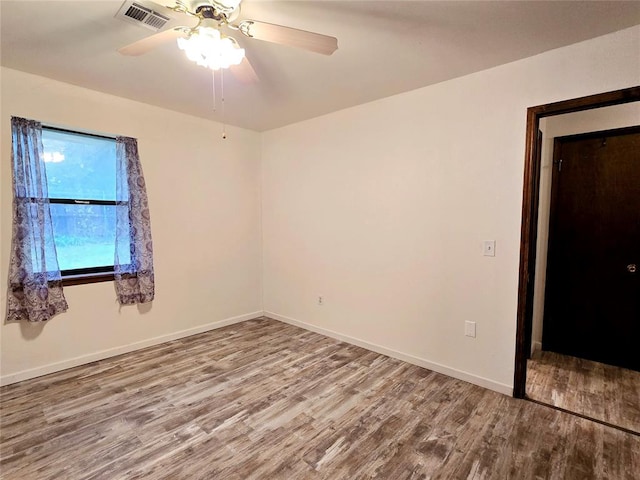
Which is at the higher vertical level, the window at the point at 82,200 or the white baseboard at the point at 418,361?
the window at the point at 82,200

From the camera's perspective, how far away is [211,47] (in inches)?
65.2

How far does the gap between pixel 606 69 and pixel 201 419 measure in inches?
141

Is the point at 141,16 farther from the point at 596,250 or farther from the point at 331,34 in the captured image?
the point at 596,250

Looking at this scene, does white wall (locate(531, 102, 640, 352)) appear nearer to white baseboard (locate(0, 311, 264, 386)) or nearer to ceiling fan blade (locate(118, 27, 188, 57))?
ceiling fan blade (locate(118, 27, 188, 57))

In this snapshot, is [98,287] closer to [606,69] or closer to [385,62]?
[385,62]

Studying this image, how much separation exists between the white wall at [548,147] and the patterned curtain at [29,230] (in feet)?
15.2

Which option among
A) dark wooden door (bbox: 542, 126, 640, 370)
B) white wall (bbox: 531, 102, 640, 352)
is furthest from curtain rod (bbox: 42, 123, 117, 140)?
dark wooden door (bbox: 542, 126, 640, 370)

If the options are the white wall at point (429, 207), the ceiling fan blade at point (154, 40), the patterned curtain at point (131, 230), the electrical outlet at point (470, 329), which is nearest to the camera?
the ceiling fan blade at point (154, 40)

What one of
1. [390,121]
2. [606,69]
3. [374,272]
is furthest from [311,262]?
[606,69]

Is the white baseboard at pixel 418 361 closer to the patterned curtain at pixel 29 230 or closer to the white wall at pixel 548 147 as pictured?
the white wall at pixel 548 147

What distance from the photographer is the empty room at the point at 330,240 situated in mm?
1905

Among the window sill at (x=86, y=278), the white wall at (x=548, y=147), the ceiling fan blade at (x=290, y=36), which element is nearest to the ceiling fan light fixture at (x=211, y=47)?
the ceiling fan blade at (x=290, y=36)

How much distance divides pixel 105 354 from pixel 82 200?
60.4 inches

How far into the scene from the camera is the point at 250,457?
6.23ft
